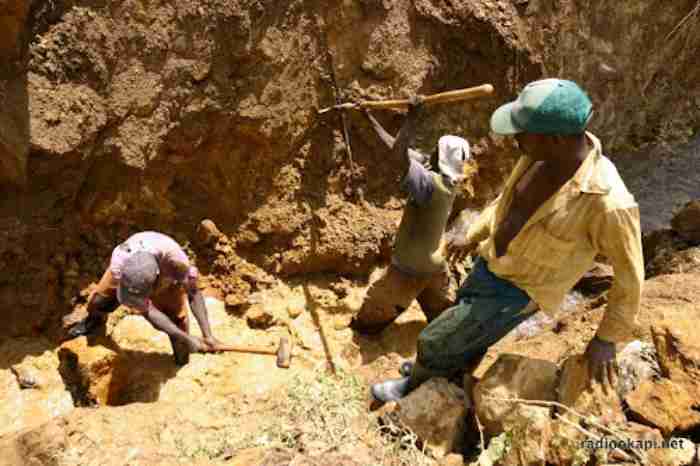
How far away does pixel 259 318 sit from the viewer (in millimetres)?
4195

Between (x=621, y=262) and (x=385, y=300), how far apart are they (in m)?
1.95

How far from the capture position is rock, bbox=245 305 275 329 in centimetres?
420

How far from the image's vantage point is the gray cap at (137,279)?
10.3 feet

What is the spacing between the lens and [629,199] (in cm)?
213

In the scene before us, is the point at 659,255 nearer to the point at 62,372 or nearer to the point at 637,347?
the point at 637,347

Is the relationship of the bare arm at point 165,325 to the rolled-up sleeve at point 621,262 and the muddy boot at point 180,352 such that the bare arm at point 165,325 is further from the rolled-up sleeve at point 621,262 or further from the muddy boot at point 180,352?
the rolled-up sleeve at point 621,262

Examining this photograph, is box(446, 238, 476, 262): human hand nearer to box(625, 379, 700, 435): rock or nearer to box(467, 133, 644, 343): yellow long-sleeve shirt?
box(467, 133, 644, 343): yellow long-sleeve shirt

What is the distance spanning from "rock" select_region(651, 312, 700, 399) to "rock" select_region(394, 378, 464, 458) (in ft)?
3.13

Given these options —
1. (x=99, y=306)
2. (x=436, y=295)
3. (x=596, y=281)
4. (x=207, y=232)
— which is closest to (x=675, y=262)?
(x=596, y=281)

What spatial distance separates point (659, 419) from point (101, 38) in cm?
351

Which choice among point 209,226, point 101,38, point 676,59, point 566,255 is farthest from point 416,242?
point 676,59

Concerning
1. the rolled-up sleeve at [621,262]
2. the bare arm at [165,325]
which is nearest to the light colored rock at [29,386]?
the bare arm at [165,325]

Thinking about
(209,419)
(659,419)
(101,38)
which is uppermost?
(101,38)

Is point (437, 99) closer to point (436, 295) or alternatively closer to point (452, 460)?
point (436, 295)
